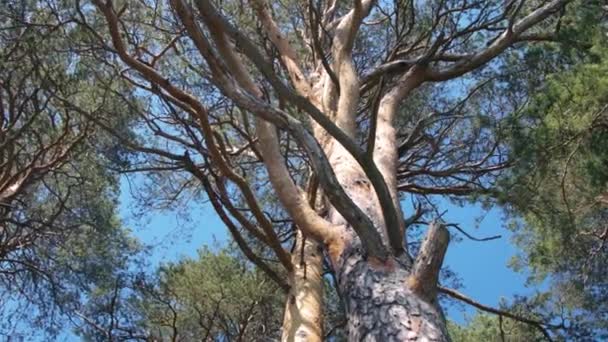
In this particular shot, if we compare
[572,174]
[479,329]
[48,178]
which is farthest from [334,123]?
[479,329]

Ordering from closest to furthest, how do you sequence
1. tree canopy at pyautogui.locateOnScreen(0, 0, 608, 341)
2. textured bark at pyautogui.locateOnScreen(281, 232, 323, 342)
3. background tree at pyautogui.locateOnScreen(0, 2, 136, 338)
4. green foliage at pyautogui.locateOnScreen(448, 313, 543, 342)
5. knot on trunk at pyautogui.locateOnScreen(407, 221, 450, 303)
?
knot on trunk at pyautogui.locateOnScreen(407, 221, 450, 303)
tree canopy at pyautogui.locateOnScreen(0, 0, 608, 341)
textured bark at pyautogui.locateOnScreen(281, 232, 323, 342)
background tree at pyautogui.locateOnScreen(0, 2, 136, 338)
green foliage at pyautogui.locateOnScreen(448, 313, 543, 342)

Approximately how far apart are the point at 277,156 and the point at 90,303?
2473 mm

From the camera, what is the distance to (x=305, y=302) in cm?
354

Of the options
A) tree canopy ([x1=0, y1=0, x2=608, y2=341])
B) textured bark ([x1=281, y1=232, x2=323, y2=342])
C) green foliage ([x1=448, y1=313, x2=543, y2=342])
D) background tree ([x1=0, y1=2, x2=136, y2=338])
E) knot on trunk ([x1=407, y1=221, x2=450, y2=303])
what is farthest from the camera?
green foliage ([x1=448, y1=313, x2=543, y2=342])

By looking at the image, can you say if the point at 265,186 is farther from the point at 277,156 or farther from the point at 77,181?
the point at 277,156

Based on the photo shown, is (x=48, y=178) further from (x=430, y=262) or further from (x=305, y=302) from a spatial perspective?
(x=430, y=262)

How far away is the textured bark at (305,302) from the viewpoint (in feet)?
11.2

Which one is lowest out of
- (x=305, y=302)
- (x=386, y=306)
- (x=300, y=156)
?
(x=386, y=306)

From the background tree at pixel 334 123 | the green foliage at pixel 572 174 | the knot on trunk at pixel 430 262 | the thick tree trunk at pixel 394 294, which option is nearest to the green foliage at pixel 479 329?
the green foliage at pixel 572 174

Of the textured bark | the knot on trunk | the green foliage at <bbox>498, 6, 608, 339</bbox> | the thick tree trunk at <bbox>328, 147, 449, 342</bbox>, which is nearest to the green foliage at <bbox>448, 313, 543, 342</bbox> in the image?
the green foliage at <bbox>498, 6, 608, 339</bbox>

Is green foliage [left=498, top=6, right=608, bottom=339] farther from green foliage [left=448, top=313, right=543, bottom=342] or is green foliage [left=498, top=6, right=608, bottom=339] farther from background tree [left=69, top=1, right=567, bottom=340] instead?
green foliage [left=448, top=313, right=543, bottom=342]

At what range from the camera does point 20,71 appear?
4398mm

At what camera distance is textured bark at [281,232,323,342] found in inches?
134

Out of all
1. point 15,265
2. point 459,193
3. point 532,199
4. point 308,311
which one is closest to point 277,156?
point 308,311
